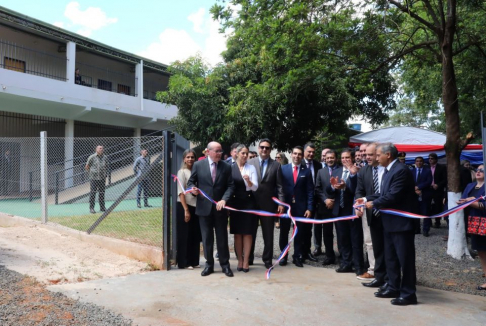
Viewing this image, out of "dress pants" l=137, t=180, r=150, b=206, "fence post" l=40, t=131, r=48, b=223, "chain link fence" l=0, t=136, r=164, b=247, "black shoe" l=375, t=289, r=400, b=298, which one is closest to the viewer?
"black shoe" l=375, t=289, r=400, b=298

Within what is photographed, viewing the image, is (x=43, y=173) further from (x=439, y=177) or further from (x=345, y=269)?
(x=439, y=177)

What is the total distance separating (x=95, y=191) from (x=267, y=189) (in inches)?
195

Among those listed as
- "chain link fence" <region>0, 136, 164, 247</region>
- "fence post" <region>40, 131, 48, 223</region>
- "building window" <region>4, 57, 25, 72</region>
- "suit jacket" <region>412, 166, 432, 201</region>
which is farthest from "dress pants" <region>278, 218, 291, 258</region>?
"building window" <region>4, 57, 25, 72</region>

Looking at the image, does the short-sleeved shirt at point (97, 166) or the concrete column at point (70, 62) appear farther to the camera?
the concrete column at point (70, 62)

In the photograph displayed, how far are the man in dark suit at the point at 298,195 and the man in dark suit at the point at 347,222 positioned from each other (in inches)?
17.9

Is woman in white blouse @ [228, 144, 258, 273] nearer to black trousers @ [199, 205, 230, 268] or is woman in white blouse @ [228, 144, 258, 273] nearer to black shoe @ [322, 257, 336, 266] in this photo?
black trousers @ [199, 205, 230, 268]

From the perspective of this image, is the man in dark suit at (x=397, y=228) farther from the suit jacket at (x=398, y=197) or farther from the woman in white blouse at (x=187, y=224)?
the woman in white blouse at (x=187, y=224)

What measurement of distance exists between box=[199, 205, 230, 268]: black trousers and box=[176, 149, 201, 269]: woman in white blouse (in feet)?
1.03

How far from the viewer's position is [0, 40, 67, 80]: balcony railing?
57.9ft

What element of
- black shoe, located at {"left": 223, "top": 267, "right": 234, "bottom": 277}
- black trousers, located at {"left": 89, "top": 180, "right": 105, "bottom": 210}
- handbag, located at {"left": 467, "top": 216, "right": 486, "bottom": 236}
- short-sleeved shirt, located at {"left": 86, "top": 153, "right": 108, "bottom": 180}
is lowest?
black shoe, located at {"left": 223, "top": 267, "right": 234, "bottom": 277}

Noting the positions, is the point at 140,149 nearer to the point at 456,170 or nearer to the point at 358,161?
the point at 358,161

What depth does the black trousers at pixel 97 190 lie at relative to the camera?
930 centimetres

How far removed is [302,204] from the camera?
6.84 metres

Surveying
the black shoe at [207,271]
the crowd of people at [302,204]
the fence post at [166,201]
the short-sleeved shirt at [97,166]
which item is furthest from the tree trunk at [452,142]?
the short-sleeved shirt at [97,166]
